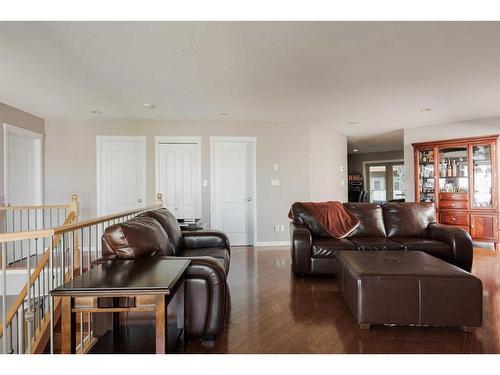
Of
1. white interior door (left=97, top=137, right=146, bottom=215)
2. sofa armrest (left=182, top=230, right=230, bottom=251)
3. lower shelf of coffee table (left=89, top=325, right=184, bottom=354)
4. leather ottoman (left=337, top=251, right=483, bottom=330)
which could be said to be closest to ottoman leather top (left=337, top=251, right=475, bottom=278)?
leather ottoman (left=337, top=251, right=483, bottom=330)

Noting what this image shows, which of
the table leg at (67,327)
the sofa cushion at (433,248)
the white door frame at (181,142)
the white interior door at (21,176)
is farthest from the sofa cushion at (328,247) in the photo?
the white interior door at (21,176)

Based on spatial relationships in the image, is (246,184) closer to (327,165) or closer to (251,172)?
(251,172)

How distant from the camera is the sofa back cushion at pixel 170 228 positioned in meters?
2.96

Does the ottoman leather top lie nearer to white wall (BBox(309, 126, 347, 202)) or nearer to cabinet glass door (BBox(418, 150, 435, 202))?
white wall (BBox(309, 126, 347, 202))

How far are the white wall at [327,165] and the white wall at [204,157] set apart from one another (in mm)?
136

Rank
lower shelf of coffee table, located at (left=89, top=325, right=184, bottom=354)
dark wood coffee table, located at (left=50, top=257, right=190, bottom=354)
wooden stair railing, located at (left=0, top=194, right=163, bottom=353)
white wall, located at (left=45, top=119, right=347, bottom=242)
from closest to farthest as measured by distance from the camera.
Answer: dark wood coffee table, located at (left=50, top=257, right=190, bottom=354) < wooden stair railing, located at (left=0, top=194, right=163, bottom=353) < lower shelf of coffee table, located at (left=89, top=325, right=184, bottom=354) < white wall, located at (left=45, top=119, right=347, bottom=242)

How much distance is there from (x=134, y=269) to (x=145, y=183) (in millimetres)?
4112

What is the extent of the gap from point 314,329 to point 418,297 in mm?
795

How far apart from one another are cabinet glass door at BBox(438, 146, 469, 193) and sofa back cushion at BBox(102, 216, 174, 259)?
567 centimetres

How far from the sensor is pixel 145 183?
573cm

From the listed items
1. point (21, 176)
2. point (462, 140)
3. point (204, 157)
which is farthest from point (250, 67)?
point (462, 140)

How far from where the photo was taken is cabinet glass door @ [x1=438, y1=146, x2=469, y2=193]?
572 cm

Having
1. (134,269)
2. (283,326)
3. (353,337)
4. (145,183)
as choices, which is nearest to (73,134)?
(145,183)
